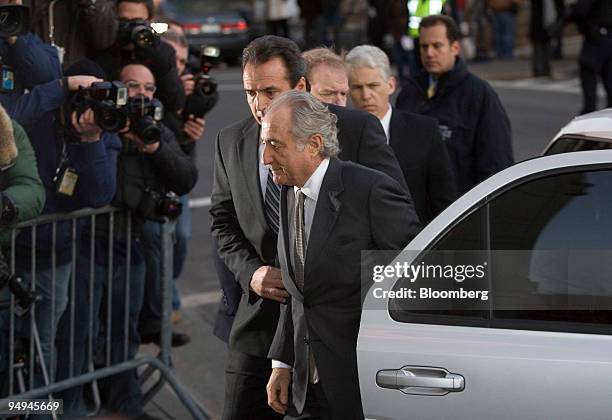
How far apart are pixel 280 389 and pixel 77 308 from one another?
2099 millimetres

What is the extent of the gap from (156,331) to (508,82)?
46.9ft

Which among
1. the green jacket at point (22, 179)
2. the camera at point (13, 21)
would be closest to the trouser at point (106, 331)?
the green jacket at point (22, 179)

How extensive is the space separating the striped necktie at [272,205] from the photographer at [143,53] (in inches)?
85.4

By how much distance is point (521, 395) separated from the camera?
12.7 feet

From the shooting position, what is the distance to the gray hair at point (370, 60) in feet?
20.4

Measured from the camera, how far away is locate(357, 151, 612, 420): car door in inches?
151

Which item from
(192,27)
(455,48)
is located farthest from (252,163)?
(192,27)

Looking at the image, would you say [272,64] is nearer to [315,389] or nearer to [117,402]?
[315,389]

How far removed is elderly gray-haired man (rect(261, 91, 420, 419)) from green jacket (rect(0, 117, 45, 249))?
1.67 m

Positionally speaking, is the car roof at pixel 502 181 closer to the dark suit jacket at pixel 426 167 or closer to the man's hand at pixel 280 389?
the man's hand at pixel 280 389

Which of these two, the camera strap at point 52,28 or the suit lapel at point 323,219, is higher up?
the camera strap at point 52,28

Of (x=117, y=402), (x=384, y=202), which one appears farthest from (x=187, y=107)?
(x=384, y=202)

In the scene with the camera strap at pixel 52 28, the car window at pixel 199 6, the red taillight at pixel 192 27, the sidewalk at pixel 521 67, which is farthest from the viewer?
the car window at pixel 199 6

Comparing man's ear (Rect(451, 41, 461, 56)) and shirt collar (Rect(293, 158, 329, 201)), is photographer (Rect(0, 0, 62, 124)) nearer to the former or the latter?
shirt collar (Rect(293, 158, 329, 201))
